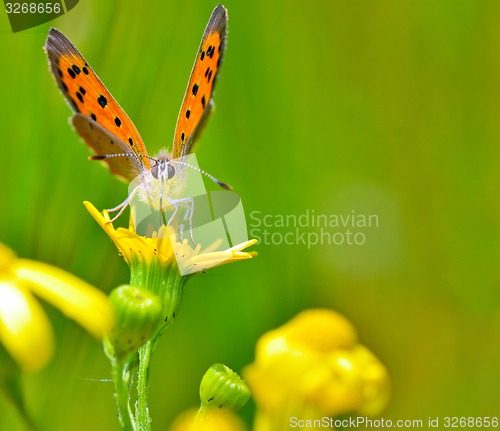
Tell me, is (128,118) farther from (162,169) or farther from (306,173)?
(306,173)

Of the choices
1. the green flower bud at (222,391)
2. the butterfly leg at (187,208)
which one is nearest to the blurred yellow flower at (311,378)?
the green flower bud at (222,391)

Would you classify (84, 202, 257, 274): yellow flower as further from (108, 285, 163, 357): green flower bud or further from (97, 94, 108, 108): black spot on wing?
(97, 94, 108, 108): black spot on wing

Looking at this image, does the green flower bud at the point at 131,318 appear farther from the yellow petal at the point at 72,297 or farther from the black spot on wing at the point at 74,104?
the black spot on wing at the point at 74,104

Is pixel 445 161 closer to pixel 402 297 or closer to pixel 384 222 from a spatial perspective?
pixel 384 222

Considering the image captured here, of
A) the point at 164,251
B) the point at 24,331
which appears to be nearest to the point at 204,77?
the point at 164,251

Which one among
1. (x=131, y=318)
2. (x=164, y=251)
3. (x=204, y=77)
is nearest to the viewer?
(x=131, y=318)

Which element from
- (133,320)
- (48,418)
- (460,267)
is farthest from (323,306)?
(133,320)

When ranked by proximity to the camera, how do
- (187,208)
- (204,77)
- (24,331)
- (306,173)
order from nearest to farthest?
1. (24,331)
2. (204,77)
3. (187,208)
4. (306,173)
